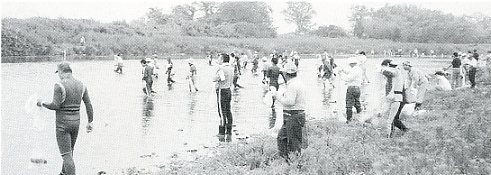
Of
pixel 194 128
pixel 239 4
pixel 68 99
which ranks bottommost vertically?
pixel 194 128

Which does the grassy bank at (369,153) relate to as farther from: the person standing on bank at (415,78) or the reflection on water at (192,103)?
the reflection on water at (192,103)

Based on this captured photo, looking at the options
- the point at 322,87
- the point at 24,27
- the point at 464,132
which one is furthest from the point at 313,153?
the point at 24,27

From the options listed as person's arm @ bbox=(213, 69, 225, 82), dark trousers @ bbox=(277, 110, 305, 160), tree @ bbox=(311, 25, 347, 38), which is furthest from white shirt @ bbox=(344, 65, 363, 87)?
tree @ bbox=(311, 25, 347, 38)

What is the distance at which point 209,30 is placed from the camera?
294ft

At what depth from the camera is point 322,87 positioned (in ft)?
85.6

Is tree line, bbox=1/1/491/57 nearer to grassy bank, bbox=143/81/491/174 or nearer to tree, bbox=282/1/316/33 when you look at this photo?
tree, bbox=282/1/316/33

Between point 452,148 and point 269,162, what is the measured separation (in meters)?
2.91

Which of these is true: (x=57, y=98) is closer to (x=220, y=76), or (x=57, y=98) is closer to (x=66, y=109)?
(x=66, y=109)

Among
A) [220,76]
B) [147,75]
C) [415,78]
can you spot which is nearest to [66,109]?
[220,76]

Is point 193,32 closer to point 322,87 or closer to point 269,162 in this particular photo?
point 322,87

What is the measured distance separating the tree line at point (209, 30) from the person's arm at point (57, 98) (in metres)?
46.4

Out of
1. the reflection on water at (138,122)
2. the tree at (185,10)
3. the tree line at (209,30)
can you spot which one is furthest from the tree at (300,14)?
the reflection on water at (138,122)

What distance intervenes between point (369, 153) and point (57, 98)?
4.69 m

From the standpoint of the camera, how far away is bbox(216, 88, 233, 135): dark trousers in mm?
11266
